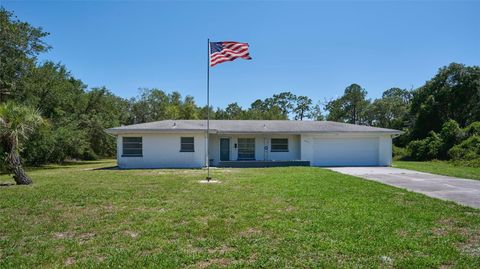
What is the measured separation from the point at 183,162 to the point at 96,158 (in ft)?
67.2

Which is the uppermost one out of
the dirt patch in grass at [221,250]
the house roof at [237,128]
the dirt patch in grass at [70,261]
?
the house roof at [237,128]

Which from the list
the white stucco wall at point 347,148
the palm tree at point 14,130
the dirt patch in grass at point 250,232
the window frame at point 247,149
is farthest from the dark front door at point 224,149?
the dirt patch in grass at point 250,232

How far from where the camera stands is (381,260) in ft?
14.2

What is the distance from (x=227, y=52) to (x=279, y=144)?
11277mm

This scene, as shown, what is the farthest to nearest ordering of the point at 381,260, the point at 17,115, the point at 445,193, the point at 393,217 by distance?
the point at 17,115 → the point at 445,193 → the point at 393,217 → the point at 381,260

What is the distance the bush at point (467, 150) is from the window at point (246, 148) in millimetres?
14617

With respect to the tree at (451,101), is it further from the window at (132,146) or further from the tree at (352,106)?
the window at (132,146)

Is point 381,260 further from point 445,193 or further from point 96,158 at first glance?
point 96,158

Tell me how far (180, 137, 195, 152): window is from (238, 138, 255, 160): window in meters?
3.71

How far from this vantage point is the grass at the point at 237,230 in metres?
4.41

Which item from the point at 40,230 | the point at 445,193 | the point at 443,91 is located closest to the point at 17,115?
the point at 40,230

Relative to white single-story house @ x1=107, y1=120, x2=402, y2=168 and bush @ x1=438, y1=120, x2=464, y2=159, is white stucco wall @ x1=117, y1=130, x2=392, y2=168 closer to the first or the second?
white single-story house @ x1=107, y1=120, x2=402, y2=168

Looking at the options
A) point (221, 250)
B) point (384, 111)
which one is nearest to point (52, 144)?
point (221, 250)

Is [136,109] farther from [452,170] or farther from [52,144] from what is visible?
[452,170]
